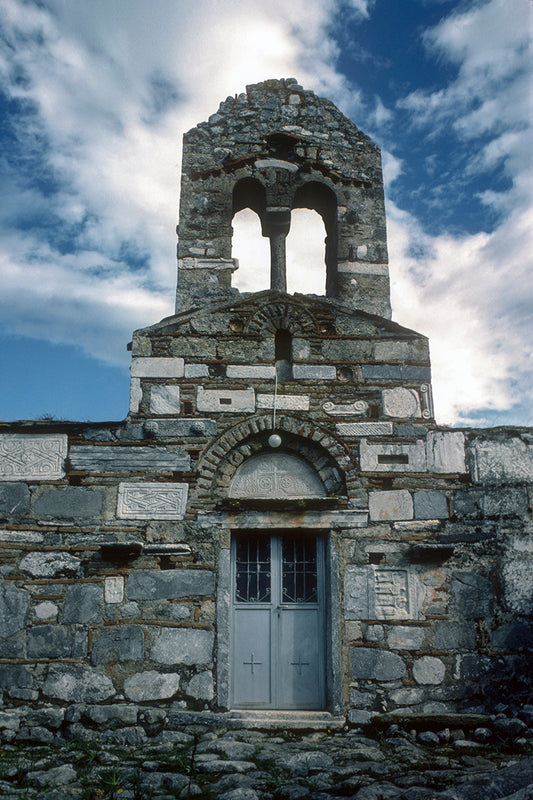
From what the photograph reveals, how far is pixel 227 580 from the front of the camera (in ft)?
19.2

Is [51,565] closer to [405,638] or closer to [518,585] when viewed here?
[405,638]

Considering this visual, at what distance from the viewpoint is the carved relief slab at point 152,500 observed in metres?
5.96

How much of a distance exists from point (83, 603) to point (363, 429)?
3110 mm

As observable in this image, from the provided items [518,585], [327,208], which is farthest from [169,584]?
[327,208]

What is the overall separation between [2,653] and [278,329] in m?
4.06

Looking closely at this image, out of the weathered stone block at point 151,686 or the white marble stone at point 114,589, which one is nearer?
the weathered stone block at point 151,686

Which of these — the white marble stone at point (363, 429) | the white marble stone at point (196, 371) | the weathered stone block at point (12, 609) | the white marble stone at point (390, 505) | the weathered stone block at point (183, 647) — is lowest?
the weathered stone block at point (183, 647)

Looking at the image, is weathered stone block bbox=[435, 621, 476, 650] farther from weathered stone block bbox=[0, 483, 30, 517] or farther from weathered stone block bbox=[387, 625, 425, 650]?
weathered stone block bbox=[0, 483, 30, 517]

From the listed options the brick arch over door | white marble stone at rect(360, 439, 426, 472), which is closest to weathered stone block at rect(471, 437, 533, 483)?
white marble stone at rect(360, 439, 426, 472)

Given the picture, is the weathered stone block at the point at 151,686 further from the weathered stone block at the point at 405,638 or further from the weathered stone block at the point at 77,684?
the weathered stone block at the point at 405,638

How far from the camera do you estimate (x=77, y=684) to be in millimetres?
5496

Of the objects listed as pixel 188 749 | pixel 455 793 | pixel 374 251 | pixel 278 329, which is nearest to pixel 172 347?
pixel 278 329

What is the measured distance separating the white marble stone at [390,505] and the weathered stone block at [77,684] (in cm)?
285

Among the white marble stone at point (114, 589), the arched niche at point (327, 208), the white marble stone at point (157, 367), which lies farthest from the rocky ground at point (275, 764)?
the arched niche at point (327, 208)
